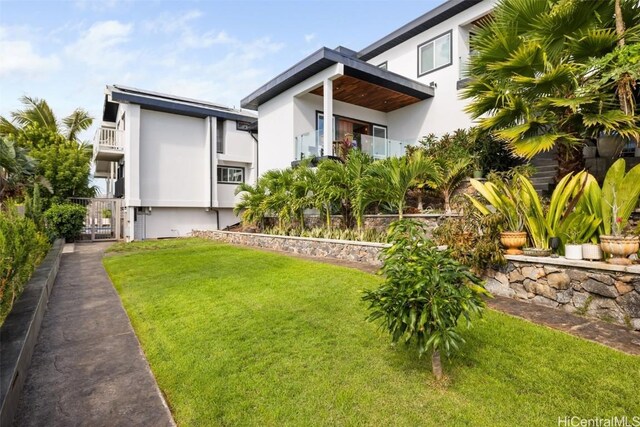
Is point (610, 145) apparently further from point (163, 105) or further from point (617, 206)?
point (163, 105)

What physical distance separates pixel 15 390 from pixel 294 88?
13582 millimetres

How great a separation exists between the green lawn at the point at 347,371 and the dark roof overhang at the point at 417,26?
14.0m

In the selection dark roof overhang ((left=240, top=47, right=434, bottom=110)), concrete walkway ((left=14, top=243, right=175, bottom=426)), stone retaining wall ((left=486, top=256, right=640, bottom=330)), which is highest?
dark roof overhang ((left=240, top=47, right=434, bottom=110))

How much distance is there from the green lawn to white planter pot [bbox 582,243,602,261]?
1.53m

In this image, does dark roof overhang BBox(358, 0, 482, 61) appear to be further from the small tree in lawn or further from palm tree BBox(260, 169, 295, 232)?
the small tree in lawn

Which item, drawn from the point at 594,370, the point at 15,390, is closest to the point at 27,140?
the point at 15,390

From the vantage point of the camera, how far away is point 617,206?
4.84m

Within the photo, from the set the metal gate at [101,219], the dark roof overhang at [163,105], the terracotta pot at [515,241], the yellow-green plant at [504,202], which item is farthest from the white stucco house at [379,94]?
the metal gate at [101,219]

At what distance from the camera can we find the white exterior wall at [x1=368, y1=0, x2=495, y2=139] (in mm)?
13898

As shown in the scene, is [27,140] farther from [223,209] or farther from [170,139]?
[223,209]

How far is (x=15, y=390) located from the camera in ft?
9.44

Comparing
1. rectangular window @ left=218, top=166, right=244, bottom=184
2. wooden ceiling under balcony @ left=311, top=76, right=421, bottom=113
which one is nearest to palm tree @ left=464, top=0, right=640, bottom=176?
wooden ceiling under balcony @ left=311, top=76, right=421, bottom=113

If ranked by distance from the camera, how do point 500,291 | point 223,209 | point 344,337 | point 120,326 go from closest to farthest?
1. point 344,337
2. point 120,326
3. point 500,291
4. point 223,209

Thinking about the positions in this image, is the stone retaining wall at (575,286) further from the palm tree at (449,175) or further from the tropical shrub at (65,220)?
the tropical shrub at (65,220)
